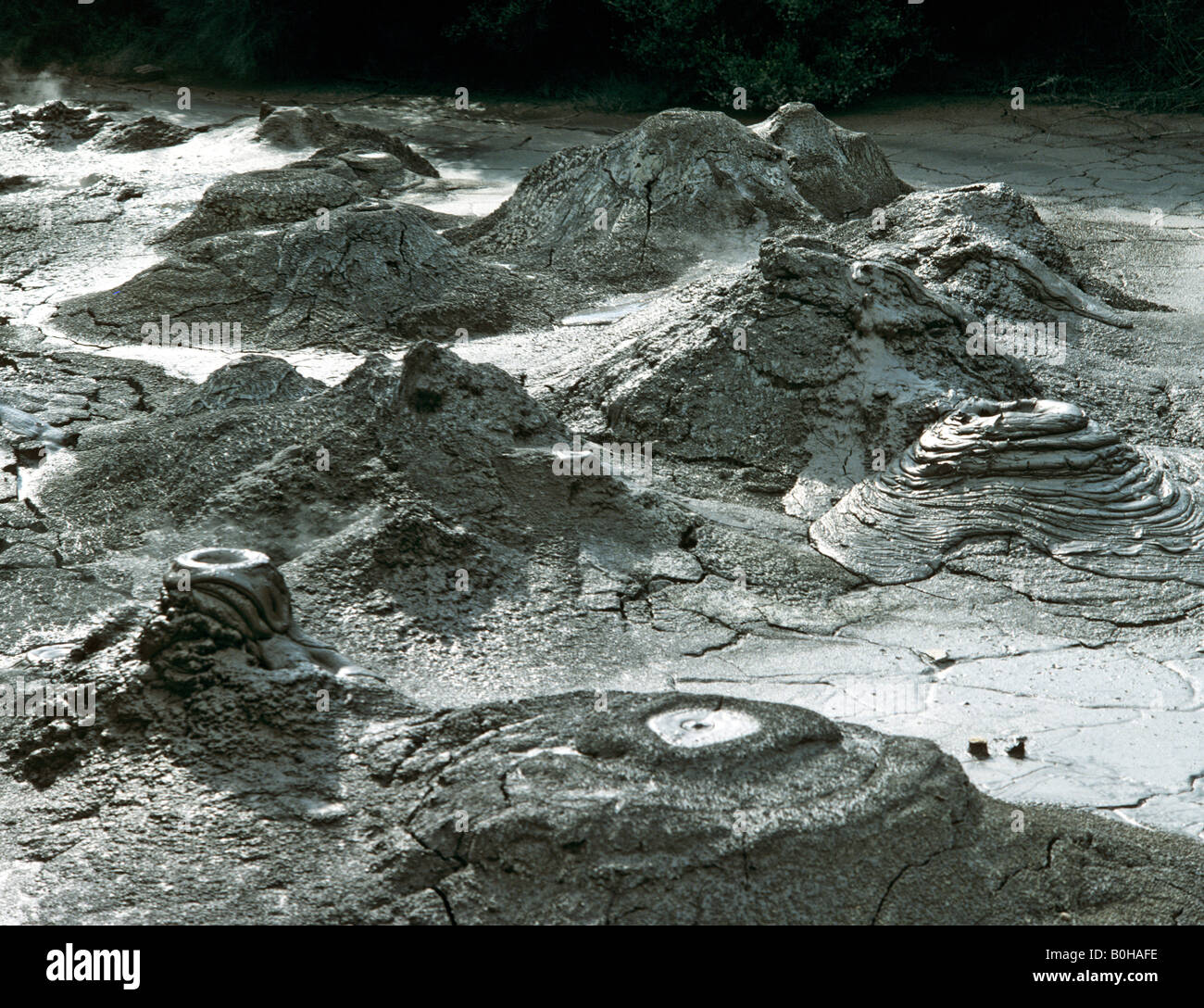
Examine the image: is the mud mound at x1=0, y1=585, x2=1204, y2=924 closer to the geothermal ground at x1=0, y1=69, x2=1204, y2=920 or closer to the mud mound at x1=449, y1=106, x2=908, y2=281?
the geothermal ground at x1=0, y1=69, x2=1204, y2=920

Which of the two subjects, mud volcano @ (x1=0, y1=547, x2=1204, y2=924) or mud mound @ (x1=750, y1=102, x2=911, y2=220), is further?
mud mound @ (x1=750, y1=102, x2=911, y2=220)

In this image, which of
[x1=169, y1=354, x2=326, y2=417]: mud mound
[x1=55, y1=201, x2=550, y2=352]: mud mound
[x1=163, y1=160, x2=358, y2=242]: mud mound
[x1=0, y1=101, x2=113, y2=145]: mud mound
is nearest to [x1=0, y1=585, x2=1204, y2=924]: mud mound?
[x1=169, y1=354, x2=326, y2=417]: mud mound

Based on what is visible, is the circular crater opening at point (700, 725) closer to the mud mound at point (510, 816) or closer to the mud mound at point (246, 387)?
the mud mound at point (510, 816)

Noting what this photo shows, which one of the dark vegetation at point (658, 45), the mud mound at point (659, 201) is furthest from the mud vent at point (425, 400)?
the dark vegetation at point (658, 45)

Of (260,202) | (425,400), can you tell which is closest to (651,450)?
(425,400)

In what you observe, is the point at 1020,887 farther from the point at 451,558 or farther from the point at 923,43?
the point at 923,43

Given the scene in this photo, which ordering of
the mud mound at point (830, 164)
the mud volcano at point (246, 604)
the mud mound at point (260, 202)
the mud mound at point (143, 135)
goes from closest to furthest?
the mud volcano at point (246, 604) → the mud mound at point (260, 202) → the mud mound at point (830, 164) → the mud mound at point (143, 135)
